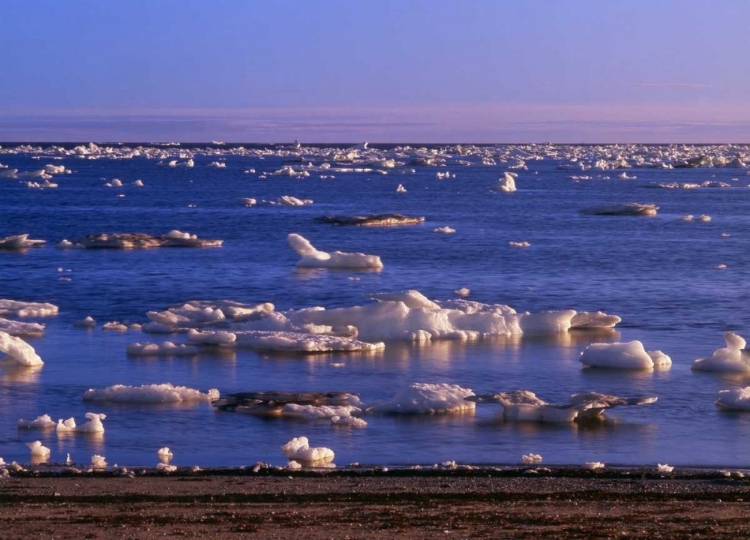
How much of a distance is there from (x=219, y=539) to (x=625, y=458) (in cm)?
453

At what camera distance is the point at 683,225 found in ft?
122

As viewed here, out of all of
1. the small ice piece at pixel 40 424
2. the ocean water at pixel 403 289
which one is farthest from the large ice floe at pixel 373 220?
the small ice piece at pixel 40 424

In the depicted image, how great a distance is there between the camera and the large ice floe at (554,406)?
10.8 metres

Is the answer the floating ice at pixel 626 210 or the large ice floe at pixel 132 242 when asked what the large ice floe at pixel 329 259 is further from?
the floating ice at pixel 626 210

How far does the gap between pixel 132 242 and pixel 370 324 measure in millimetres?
13769

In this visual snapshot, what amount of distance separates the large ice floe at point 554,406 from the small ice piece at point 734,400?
0.86 m

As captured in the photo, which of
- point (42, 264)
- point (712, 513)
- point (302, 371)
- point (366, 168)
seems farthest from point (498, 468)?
point (366, 168)

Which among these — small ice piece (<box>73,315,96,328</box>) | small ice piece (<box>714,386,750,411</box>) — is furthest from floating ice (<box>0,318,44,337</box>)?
→ small ice piece (<box>714,386,750,411</box>)

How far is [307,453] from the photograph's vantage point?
936 cm

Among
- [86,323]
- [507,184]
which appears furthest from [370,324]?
[507,184]

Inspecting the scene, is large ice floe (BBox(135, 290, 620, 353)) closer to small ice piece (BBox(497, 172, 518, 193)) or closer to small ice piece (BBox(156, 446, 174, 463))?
small ice piece (BBox(156, 446, 174, 463))

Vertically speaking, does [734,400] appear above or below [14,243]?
above

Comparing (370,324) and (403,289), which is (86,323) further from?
(403,289)

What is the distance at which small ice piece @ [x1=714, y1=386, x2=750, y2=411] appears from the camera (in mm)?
11422
